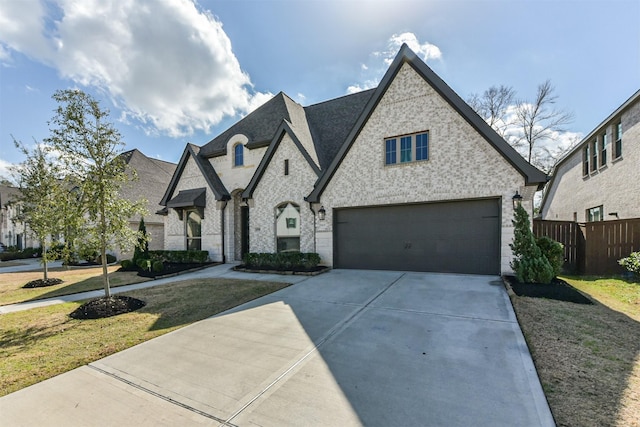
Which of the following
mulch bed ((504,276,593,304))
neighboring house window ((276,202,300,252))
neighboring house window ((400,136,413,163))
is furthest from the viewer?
neighboring house window ((276,202,300,252))

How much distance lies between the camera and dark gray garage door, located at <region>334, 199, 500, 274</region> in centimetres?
945

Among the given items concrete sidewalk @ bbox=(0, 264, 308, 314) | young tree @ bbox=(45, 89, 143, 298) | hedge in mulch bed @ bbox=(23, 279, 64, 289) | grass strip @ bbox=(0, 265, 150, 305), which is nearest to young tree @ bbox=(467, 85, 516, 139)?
concrete sidewalk @ bbox=(0, 264, 308, 314)

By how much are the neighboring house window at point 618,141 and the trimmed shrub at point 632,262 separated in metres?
7.05

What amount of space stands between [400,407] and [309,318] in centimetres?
300

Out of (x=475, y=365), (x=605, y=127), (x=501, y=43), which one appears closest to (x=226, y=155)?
(x=501, y=43)

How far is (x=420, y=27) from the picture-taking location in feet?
34.3

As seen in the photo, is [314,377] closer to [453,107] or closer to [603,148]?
[453,107]

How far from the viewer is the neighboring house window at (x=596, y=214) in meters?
14.7

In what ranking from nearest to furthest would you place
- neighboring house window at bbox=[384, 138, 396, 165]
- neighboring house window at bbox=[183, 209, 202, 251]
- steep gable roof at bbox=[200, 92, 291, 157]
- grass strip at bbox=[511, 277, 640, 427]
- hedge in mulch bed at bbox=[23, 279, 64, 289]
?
grass strip at bbox=[511, 277, 640, 427], hedge in mulch bed at bbox=[23, 279, 64, 289], neighboring house window at bbox=[384, 138, 396, 165], steep gable roof at bbox=[200, 92, 291, 157], neighboring house window at bbox=[183, 209, 202, 251]

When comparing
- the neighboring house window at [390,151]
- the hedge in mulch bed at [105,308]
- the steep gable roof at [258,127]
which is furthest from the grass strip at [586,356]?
the steep gable roof at [258,127]

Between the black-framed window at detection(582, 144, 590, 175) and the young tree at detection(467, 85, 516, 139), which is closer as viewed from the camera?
the black-framed window at detection(582, 144, 590, 175)

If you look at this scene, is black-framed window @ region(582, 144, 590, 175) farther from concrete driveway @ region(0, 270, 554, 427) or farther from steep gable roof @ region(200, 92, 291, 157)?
steep gable roof @ region(200, 92, 291, 157)

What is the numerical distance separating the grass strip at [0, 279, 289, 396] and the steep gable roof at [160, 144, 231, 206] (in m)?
7.32

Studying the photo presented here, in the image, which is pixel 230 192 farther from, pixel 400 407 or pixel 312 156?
pixel 400 407
